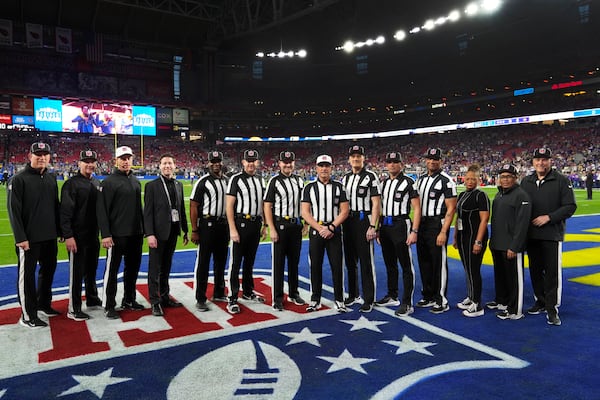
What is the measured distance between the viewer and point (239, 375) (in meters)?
3.41

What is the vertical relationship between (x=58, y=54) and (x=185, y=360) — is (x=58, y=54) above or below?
above

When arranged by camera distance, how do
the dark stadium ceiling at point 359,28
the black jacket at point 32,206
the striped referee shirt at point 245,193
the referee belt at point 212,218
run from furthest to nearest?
the dark stadium ceiling at point 359,28, the referee belt at point 212,218, the striped referee shirt at point 245,193, the black jacket at point 32,206

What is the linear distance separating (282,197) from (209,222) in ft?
3.25

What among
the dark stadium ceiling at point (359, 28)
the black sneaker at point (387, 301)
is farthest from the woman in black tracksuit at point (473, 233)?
the dark stadium ceiling at point (359, 28)

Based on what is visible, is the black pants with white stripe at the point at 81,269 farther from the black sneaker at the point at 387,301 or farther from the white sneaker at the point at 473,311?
the white sneaker at the point at 473,311

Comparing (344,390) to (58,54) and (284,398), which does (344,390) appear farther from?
(58,54)

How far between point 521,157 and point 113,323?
43.9 m

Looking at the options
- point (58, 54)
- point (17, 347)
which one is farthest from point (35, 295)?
point (58, 54)

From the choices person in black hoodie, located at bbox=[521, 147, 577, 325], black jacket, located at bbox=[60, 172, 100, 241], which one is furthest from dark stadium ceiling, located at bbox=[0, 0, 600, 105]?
black jacket, located at bbox=[60, 172, 100, 241]

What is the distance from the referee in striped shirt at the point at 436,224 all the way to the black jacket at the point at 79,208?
4053 mm

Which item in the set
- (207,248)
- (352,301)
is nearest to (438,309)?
(352,301)

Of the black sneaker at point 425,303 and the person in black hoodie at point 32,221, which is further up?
the person in black hoodie at point 32,221

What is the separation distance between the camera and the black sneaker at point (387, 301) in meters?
5.41

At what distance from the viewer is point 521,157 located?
4112 centimetres
